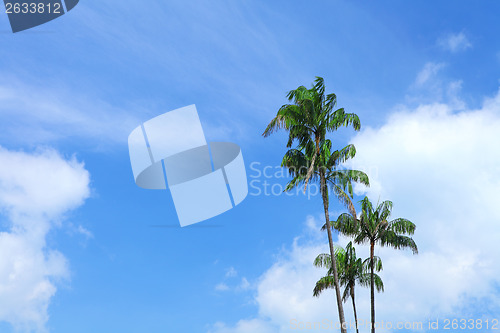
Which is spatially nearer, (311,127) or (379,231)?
(311,127)

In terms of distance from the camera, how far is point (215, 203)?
23703 millimetres

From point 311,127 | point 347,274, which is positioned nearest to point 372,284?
point 347,274

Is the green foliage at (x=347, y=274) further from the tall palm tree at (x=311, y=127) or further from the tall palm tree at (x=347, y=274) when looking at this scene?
the tall palm tree at (x=311, y=127)

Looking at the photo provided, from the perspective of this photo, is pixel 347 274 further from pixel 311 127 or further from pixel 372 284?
pixel 311 127

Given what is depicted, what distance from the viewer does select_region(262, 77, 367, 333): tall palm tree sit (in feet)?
85.1

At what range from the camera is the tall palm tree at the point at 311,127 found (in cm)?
2594

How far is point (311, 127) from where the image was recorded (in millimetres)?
26609

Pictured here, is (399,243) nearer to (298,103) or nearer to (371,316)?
(371,316)

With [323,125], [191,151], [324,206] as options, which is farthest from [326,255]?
[191,151]

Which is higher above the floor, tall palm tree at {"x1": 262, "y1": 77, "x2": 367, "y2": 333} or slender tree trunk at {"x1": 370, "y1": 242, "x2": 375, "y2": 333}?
tall palm tree at {"x1": 262, "y1": 77, "x2": 367, "y2": 333}

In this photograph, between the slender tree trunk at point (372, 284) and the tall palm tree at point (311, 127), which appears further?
the slender tree trunk at point (372, 284)

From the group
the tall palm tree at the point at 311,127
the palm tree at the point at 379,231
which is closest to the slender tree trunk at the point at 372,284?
the palm tree at the point at 379,231

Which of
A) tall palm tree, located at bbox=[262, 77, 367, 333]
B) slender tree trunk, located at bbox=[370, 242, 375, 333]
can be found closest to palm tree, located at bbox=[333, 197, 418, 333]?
slender tree trunk, located at bbox=[370, 242, 375, 333]

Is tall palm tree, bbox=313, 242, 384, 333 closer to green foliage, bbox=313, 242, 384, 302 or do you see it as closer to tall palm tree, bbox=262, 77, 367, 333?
green foliage, bbox=313, 242, 384, 302
